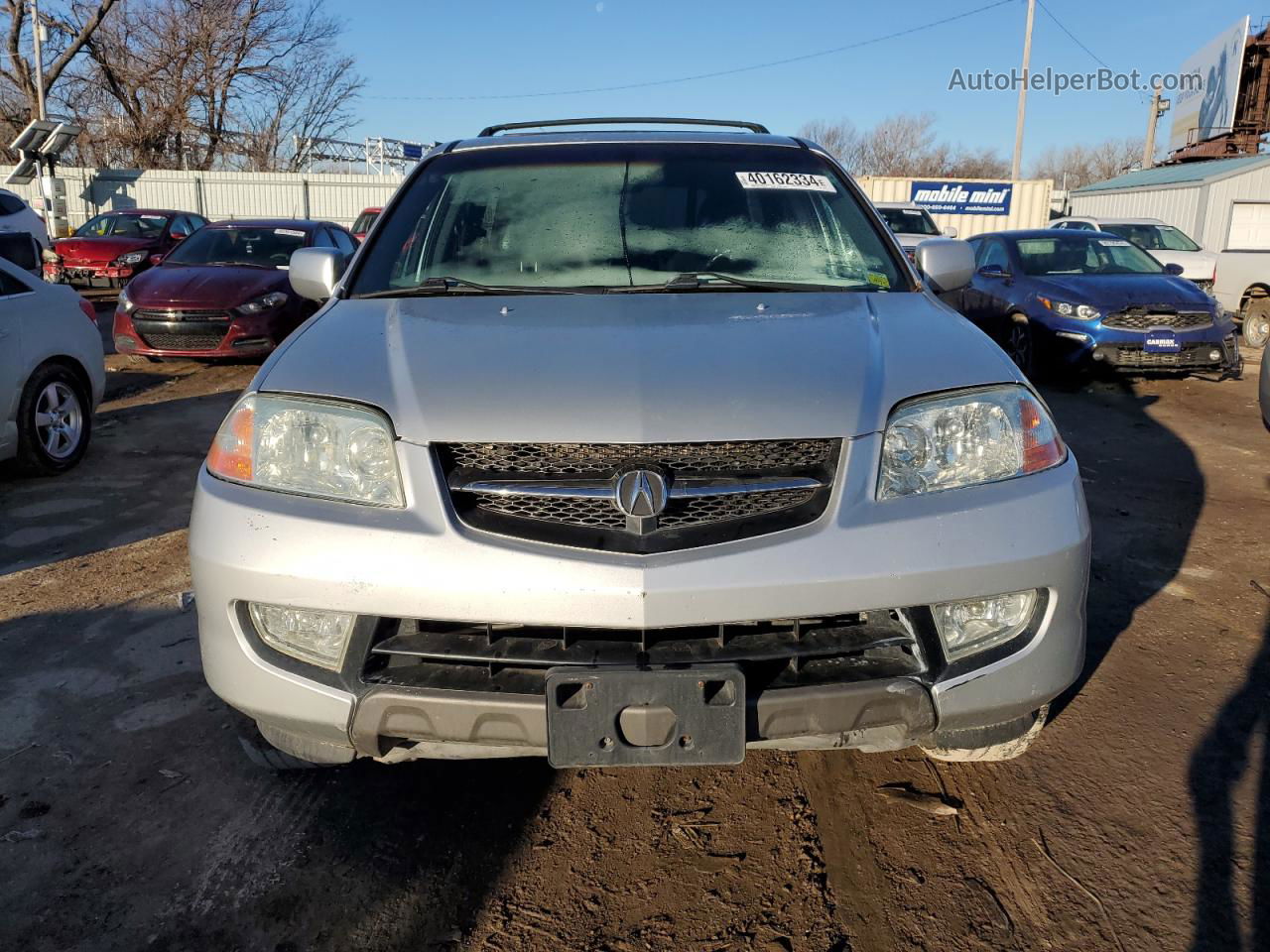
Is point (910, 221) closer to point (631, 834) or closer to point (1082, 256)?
point (1082, 256)

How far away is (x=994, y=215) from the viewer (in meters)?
30.7

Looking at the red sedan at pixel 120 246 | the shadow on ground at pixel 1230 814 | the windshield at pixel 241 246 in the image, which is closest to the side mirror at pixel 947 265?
the shadow on ground at pixel 1230 814

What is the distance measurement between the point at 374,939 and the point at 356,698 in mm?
522

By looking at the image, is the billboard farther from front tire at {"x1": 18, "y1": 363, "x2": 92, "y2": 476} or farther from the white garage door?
front tire at {"x1": 18, "y1": 363, "x2": 92, "y2": 476}

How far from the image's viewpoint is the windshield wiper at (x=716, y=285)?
2889 millimetres

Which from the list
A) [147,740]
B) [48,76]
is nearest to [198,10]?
[48,76]

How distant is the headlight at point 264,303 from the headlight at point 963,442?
27.4 ft

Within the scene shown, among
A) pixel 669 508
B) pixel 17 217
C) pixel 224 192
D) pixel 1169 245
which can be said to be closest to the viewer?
pixel 669 508

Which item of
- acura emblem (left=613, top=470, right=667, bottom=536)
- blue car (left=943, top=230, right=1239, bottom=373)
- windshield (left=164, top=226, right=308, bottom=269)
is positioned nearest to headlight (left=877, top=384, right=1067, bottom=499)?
acura emblem (left=613, top=470, right=667, bottom=536)

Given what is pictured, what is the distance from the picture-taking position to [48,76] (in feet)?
112

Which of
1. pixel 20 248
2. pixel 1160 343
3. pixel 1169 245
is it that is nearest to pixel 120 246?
pixel 20 248

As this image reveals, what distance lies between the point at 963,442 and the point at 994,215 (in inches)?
1240

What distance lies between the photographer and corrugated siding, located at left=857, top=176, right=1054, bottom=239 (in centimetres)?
2978

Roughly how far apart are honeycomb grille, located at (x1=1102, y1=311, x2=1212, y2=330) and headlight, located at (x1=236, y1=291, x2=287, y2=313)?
7.70 meters
